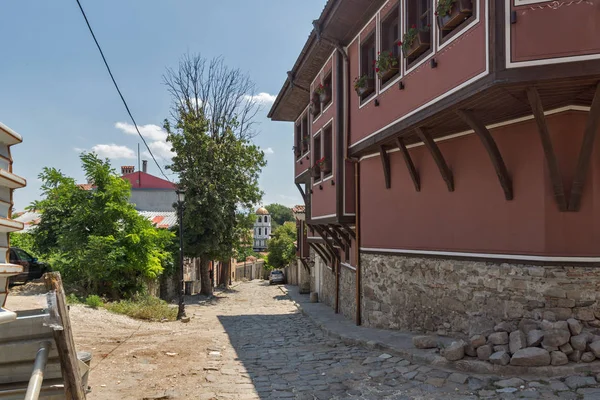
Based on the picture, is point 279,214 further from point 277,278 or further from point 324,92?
→ point 324,92

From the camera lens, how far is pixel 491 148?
672 centimetres

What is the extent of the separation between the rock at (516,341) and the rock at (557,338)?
9.9 inches

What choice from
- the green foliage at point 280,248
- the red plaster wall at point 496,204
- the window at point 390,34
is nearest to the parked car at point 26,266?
the red plaster wall at point 496,204

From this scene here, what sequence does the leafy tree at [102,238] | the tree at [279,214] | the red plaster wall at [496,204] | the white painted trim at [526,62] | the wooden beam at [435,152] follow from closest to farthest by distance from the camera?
the white painted trim at [526,62] → the red plaster wall at [496,204] → the wooden beam at [435,152] → the leafy tree at [102,238] → the tree at [279,214]

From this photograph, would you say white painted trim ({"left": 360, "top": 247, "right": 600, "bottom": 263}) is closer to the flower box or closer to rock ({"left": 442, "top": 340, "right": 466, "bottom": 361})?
rock ({"left": 442, "top": 340, "right": 466, "bottom": 361})

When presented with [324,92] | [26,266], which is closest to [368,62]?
[324,92]

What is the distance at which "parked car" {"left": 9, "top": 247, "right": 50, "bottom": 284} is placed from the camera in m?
16.3

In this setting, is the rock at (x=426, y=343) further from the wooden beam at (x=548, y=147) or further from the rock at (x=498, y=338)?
the wooden beam at (x=548, y=147)

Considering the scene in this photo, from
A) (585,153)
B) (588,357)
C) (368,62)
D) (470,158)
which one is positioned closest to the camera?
(588,357)

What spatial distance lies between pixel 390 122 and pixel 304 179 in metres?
10.3

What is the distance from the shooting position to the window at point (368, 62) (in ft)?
33.8

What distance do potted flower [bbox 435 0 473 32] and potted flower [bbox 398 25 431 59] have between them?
595 mm

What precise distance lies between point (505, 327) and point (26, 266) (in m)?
16.2

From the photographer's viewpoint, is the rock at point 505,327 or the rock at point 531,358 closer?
the rock at point 531,358
